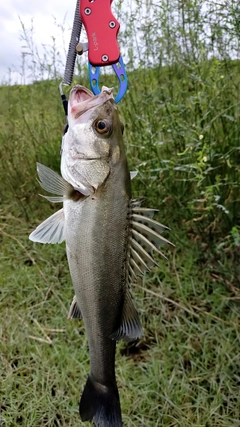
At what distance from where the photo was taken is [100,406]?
1.39 metres

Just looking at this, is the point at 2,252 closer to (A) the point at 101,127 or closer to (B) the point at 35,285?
(B) the point at 35,285

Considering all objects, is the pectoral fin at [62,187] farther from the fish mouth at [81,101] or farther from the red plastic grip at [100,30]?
the red plastic grip at [100,30]

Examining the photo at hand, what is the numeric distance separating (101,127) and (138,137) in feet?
6.95

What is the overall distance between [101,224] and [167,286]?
191 centimetres

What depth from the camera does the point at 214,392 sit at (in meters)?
2.58

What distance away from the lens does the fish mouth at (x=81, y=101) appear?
131cm

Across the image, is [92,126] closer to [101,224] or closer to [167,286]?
[101,224]

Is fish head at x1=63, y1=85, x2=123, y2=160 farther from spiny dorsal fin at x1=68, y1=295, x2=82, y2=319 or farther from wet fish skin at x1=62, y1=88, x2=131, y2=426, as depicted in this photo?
spiny dorsal fin at x1=68, y1=295, x2=82, y2=319

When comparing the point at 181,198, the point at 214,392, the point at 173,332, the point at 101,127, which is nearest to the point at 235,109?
the point at 181,198

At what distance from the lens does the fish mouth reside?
1309 mm

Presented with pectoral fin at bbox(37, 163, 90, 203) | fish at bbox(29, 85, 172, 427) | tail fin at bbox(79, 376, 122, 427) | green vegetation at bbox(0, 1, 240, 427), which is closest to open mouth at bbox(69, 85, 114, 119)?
fish at bbox(29, 85, 172, 427)

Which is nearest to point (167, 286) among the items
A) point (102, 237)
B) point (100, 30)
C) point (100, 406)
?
point (100, 406)

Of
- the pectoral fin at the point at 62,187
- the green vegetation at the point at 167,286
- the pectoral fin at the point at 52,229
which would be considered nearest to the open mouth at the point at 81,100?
the pectoral fin at the point at 62,187

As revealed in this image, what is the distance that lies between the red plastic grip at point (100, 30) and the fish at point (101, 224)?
9 cm
